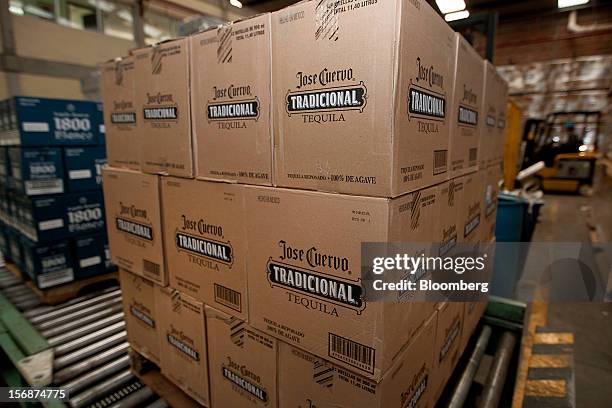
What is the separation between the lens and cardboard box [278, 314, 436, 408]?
3.16 feet

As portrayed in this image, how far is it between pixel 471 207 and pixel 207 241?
1155mm

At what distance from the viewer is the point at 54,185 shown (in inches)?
104

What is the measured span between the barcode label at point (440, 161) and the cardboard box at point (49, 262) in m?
2.83

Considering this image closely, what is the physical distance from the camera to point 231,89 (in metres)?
1.11

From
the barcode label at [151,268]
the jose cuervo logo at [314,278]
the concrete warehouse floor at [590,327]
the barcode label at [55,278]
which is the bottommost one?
the concrete warehouse floor at [590,327]

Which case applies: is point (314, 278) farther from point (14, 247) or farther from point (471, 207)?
point (14, 247)

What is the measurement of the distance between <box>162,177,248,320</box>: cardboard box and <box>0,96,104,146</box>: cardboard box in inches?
71.9

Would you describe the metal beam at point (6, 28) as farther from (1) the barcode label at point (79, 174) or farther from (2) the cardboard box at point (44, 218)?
(1) the barcode label at point (79, 174)

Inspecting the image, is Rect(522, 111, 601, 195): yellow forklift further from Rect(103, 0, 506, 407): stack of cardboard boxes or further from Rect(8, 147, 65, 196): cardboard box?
Rect(8, 147, 65, 196): cardboard box

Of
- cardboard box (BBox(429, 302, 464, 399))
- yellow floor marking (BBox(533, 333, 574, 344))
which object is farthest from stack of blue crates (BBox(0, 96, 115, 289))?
yellow floor marking (BBox(533, 333, 574, 344))

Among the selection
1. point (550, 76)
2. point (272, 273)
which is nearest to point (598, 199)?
Answer: point (550, 76)

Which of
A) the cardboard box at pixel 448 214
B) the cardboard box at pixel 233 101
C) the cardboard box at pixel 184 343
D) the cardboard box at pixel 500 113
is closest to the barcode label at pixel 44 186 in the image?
the cardboard box at pixel 184 343

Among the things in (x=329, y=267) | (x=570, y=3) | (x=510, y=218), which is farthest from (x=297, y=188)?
(x=570, y=3)

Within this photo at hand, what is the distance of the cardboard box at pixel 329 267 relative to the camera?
0.88 m
